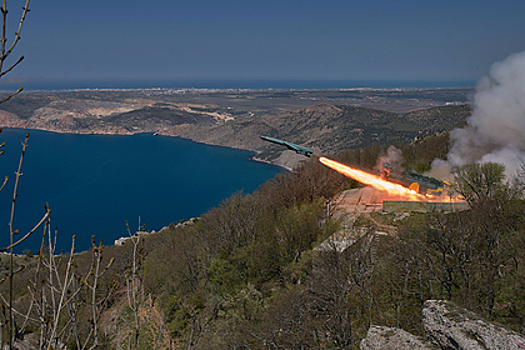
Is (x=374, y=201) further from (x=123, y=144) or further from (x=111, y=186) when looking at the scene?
(x=123, y=144)

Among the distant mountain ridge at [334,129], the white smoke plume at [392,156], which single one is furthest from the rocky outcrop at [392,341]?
the distant mountain ridge at [334,129]

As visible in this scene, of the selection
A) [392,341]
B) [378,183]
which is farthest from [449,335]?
[378,183]

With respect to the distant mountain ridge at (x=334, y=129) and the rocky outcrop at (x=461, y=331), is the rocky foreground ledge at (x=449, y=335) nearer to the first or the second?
the rocky outcrop at (x=461, y=331)

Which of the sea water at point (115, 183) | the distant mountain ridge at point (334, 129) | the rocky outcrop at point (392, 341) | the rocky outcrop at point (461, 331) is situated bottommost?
the sea water at point (115, 183)

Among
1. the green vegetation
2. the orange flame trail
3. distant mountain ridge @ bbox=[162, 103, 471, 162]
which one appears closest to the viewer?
the green vegetation

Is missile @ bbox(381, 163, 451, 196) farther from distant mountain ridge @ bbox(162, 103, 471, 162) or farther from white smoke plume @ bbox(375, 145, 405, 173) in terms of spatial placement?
distant mountain ridge @ bbox(162, 103, 471, 162)

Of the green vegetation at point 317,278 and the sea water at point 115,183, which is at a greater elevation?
the green vegetation at point 317,278

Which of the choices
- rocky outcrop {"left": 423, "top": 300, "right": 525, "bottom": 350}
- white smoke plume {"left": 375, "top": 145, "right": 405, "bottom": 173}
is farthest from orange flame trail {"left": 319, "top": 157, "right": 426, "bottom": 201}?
rocky outcrop {"left": 423, "top": 300, "right": 525, "bottom": 350}
